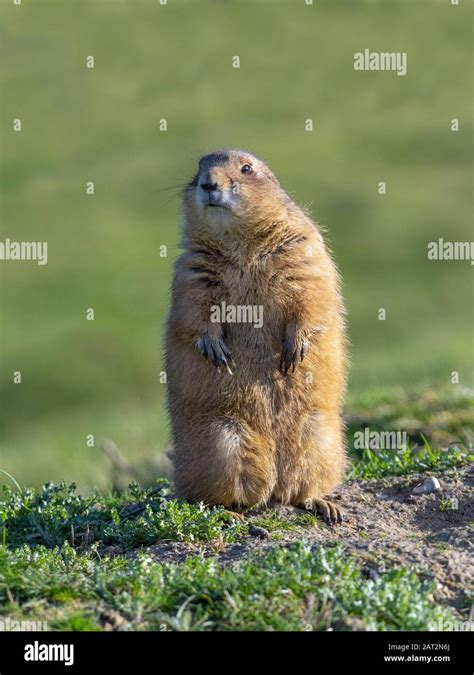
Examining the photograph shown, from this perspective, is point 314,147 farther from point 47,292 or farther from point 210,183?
point 210,183

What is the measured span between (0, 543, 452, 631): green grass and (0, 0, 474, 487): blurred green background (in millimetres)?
6176

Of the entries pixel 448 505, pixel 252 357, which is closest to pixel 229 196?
pixel 252 357

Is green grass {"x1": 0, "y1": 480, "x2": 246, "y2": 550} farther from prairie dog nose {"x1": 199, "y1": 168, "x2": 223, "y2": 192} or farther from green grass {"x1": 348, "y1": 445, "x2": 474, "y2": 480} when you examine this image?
prairie dog nose {"x1": 199, "y1": 168, "x2": 223, "y2": 192}

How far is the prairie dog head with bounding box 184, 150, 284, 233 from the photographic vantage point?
7.75 m

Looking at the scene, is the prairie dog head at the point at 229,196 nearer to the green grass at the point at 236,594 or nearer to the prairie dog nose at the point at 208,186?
the prairie dog nose at the point at 208,186

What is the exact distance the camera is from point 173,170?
3931 centimetres

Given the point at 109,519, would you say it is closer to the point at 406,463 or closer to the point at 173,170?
the point at 406,463

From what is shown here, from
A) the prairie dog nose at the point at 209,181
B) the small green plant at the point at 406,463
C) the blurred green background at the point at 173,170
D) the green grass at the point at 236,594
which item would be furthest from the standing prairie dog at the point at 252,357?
the blurred green background at the point at 173,170

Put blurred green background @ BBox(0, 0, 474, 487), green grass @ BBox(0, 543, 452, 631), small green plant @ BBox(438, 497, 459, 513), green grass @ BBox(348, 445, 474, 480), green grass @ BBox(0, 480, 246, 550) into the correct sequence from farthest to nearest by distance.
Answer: blurred green background @ BBox(0, 0, 474, 487), green grass @ BBox(348, 445, 474, 480), small green plant @ BBox(438, 497, 459, 513), green grass @ BBox(0, 480, 246, 550), green grass @ BBox(0, 543, 452, 631)

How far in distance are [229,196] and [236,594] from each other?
3113mm

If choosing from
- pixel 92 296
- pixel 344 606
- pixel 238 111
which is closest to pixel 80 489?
pixel 344 606

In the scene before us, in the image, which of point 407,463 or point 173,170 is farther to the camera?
point 173,170

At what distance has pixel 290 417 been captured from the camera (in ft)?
24.7

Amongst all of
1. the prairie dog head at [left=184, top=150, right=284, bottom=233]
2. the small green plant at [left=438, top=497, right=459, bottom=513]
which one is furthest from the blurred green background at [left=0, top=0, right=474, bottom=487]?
the small green plant at [left=438, top=497, right=459, bottom=513]
